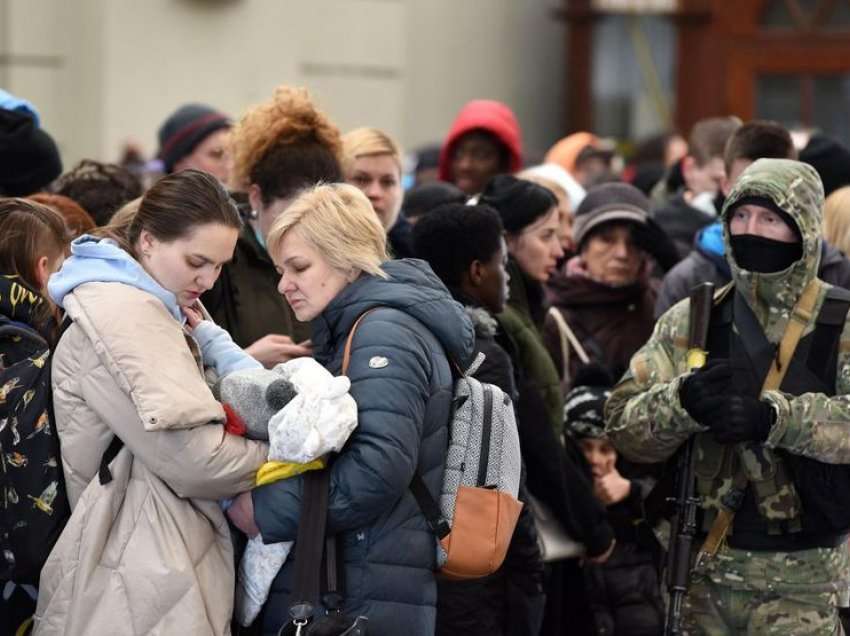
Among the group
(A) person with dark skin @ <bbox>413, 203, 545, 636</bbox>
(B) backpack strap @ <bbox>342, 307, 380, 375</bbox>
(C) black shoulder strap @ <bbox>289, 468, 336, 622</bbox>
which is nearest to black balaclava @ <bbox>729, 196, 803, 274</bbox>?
(A) person with dark skin @ <bbox>413, 203, 545, 636</bbox>

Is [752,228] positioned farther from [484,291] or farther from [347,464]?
[347,464]

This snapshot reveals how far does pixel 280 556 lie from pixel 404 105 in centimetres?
A: 868

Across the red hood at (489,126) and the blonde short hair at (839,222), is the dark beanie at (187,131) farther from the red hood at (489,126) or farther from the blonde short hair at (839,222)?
the blonde short hair at (839,222)

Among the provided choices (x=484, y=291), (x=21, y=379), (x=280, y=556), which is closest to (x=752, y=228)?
(x=484, y=291)

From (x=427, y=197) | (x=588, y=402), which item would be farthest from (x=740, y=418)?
(x=427, y=197)

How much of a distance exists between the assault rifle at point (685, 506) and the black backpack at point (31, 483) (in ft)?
5.14

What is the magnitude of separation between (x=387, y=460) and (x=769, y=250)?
1.32m

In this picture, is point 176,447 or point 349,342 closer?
point 176,447

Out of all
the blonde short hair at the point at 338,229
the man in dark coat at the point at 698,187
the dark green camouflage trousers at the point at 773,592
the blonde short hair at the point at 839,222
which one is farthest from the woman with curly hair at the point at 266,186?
the man in dark coat at the point at 698,187

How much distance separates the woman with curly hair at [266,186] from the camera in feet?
15.3

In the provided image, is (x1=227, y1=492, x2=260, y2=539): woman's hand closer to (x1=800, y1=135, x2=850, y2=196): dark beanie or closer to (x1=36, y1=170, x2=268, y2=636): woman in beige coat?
(x1=36, y1=170, x2=268, y2=636): woman in beige coat

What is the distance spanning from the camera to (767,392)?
13.6 ft

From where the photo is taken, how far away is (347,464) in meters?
3.60

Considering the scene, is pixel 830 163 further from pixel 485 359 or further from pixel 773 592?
pixel 773 592
